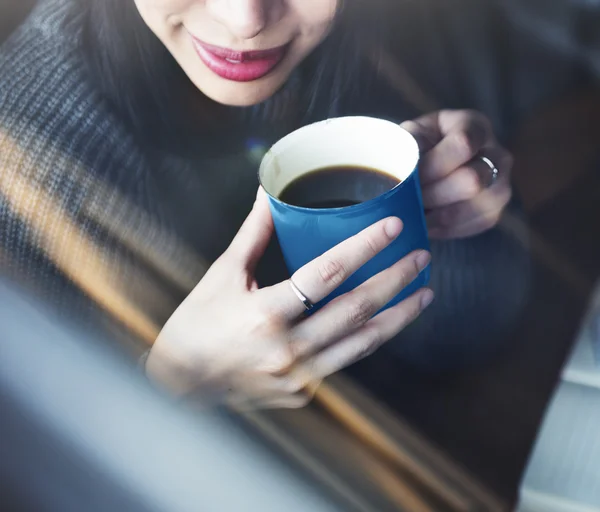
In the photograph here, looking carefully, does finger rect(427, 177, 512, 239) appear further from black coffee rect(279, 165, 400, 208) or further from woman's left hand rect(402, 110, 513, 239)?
black coffee rect(279, 165, 400, 208)

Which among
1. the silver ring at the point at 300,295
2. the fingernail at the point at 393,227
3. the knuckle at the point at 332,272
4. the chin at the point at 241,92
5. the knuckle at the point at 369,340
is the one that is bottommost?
the knuckle at the point at 369,340

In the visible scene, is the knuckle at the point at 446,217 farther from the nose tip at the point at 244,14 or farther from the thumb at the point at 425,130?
the nose tip at the point at 244,14

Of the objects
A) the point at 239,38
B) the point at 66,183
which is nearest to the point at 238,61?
the point at 239,38

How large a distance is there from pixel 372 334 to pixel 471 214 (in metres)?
0.15

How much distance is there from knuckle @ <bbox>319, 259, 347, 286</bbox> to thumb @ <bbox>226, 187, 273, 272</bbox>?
5 cm

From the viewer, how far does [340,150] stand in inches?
14.6

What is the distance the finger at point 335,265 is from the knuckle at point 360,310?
0.02m

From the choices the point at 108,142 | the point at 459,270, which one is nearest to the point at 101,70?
the point at 108,142

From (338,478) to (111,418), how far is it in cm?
20

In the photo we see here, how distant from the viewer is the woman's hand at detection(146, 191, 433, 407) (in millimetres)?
345

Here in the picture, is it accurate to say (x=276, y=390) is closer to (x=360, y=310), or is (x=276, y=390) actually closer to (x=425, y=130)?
(x=360, y=310)

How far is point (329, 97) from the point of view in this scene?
17.6 inches

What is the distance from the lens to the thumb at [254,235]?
0.36 metres

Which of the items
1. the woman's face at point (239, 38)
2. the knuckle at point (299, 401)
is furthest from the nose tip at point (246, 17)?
the knuckle at point (299, 401)
